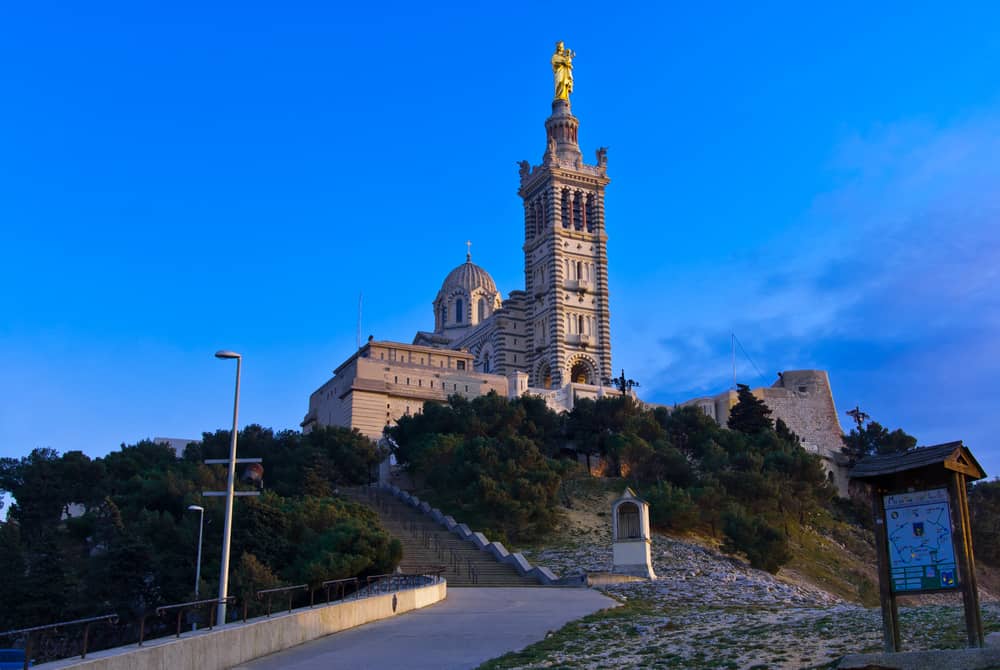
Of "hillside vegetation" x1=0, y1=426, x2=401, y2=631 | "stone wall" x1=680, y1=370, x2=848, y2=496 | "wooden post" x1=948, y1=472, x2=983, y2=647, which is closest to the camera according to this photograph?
"wooden post" x1=948, y1=472, x2=983, y2=647

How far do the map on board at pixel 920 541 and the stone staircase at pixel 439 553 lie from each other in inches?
866

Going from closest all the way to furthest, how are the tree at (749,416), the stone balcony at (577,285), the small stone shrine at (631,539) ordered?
the small stone shrine at (631,539) < the tree at (749,416) < the stone balcony at (577,285)

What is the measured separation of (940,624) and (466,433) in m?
46.3

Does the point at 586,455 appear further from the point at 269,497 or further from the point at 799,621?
the point at 799,621

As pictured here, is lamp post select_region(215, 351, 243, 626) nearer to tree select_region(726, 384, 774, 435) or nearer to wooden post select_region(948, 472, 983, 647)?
wooden post select_region(948, 472, 983, 647)

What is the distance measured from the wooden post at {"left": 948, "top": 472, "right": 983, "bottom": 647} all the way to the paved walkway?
7.75m

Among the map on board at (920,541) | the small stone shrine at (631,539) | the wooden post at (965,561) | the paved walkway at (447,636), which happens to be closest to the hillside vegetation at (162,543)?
the paved walkway at (447,636)

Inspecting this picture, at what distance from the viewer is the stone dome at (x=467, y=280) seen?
332ft

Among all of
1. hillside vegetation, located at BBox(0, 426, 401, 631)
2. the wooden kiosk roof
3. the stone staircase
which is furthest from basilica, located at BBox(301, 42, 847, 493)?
the wooden kiosk roof

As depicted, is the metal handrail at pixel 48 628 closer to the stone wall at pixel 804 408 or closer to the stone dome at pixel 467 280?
the stone wall at pixel 804 408

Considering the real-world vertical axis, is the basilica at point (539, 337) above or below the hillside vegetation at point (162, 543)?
above

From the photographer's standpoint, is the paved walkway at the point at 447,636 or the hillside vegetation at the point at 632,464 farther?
the hillside vegetation at the point at 632,464

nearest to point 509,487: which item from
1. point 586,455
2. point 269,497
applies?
point 269,497

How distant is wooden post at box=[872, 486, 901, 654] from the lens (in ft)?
39.7
